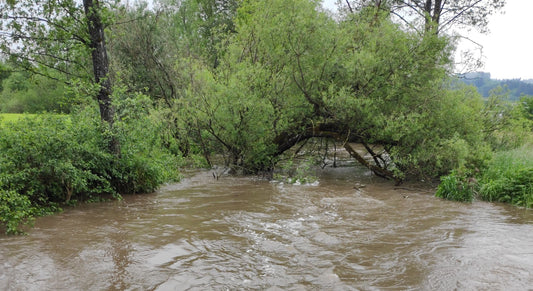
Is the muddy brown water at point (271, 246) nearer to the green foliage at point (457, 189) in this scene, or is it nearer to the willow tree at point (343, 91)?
the green foliage at point (457, 189)

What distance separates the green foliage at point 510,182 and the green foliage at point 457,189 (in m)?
0.50

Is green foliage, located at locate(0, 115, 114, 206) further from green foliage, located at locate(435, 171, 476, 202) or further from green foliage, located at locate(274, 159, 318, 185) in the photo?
green foliage, located at locate(435, 171, 476, 202)

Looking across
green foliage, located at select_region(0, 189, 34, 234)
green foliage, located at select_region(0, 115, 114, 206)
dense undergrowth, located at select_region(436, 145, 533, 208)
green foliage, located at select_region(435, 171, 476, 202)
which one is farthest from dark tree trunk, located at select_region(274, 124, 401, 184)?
green foliage, located at select_region(0, 189, 34, 234)

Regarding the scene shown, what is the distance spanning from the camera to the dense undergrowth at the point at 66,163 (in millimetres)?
6773

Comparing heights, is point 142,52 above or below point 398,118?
above

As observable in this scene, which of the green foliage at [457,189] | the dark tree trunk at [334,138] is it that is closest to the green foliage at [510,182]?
the green foliage at [457,189]

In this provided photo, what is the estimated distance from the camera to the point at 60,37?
328 inches

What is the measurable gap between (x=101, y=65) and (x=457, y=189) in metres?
9.51

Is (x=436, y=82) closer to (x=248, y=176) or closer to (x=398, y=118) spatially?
(x=398, y=118)

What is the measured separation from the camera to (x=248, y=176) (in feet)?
44.8

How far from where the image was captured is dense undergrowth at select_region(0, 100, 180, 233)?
22.2ft

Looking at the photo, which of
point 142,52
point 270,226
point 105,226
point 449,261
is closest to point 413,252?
point 449,261

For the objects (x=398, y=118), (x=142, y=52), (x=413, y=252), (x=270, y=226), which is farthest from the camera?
(x=142, y=52)

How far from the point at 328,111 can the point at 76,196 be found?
8.00 m
